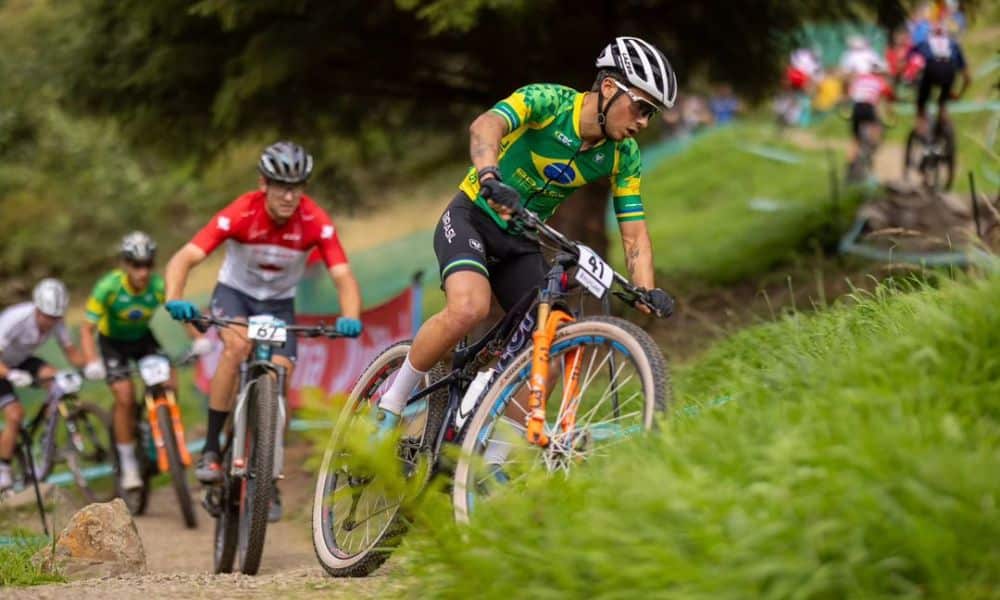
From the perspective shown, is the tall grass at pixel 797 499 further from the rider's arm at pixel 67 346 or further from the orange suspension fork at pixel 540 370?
the rider's arm at pixel 67 346

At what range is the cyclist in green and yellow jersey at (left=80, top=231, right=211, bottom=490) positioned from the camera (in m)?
11.3

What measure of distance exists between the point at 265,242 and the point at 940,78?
10159mm

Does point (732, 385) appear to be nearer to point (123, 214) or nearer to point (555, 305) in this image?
point (555, 305)

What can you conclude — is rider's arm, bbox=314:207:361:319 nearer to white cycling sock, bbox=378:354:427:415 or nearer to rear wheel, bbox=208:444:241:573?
rear wheel, bbox=208:444:241:573

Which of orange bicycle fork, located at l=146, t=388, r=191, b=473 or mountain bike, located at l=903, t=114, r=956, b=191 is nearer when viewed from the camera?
orange bicycle fork, located at l=146, t=388, r=191, b=473

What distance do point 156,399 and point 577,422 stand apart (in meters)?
6.55

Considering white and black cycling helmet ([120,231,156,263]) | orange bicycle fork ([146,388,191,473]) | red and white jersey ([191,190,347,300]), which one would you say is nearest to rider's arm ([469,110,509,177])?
red and white jersey ([191,190,347,300])

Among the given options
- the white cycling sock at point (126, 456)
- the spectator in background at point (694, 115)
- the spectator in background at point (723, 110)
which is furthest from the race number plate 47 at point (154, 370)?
the spectator in background at point (723, 110)

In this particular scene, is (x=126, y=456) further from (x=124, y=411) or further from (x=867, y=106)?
(x=867, y=106)

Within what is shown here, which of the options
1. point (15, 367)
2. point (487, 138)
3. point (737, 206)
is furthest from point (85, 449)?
point (737, 206)

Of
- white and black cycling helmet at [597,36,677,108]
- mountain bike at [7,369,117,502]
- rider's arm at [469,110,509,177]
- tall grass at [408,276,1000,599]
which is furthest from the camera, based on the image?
mountain bike at [7,369,117,502]

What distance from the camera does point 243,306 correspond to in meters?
8.96

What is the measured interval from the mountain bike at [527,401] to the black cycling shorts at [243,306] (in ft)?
8.61

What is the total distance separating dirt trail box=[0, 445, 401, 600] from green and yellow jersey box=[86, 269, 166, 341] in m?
1.52
